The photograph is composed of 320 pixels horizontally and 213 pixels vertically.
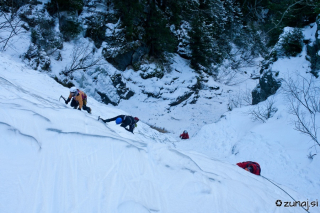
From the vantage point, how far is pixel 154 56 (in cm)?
1862

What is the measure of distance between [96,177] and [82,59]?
13.4 m

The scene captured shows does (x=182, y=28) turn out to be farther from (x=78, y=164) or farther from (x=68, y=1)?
(x=78, y=164)

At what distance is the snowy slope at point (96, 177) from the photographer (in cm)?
196

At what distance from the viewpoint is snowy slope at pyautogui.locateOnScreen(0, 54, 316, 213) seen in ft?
6.42

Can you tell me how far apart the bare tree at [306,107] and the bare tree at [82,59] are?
508 inches

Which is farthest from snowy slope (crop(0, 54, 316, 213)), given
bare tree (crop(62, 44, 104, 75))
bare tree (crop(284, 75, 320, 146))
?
bare tree (crop(62, 44, 104, 75))

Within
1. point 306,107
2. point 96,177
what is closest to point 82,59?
point 96,177

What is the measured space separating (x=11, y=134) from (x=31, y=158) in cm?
49

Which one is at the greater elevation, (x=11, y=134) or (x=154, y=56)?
(x=154, y=56)

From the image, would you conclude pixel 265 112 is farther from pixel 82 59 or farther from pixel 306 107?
pixel 82 59

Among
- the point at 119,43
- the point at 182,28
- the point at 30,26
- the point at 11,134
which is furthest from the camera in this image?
the point at 182,28

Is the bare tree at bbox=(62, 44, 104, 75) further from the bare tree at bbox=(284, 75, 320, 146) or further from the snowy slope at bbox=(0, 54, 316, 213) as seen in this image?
the bare tree at bbox=(284, 75, 320, 146)

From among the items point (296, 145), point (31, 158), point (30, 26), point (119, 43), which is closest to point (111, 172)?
point (31, 158)

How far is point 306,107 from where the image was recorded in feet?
24.4
